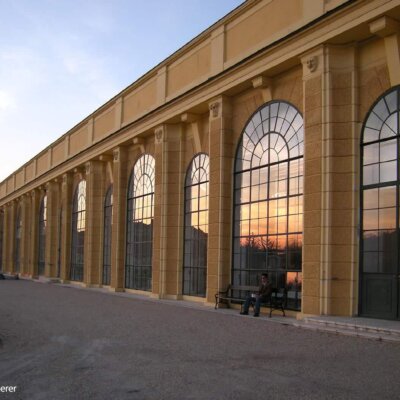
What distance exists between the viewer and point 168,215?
74.5 ft

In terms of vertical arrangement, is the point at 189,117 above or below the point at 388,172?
above

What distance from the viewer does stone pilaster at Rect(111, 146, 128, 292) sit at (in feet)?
88.9

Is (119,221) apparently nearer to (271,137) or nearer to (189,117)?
(189,117)

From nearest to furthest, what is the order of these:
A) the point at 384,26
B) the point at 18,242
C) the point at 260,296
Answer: the point at 384,26 < the point at 260,296 < the point at 18,242

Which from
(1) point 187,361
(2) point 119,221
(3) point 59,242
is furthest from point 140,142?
(1) point 187,361

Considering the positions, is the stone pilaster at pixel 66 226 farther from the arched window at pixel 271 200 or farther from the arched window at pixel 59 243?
the arched window at pixel 271 200

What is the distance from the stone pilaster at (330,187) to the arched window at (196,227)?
693 cm

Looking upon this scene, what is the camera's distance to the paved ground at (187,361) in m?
7.21

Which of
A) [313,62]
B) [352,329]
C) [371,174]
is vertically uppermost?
[313,62]

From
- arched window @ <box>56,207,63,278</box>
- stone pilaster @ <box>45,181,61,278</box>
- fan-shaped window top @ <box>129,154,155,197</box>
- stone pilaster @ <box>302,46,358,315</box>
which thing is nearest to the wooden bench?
stone pilaster @ <box>302,46,358,315</box>

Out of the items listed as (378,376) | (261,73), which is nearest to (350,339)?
(378,376)

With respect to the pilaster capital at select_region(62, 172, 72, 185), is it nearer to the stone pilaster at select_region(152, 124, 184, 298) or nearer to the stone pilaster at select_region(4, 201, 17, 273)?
Result: the stone pilaster at select_region(152, 124, 184, 298)

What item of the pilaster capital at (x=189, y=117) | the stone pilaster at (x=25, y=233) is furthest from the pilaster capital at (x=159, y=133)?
the stone pilaster at (x=25, y=233)

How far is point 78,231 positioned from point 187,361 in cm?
2656
